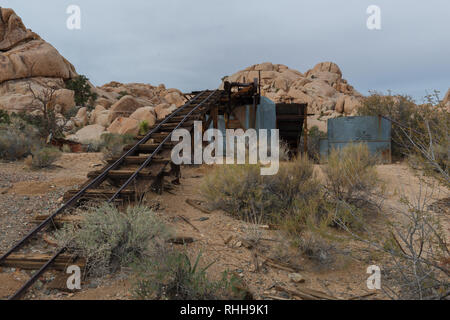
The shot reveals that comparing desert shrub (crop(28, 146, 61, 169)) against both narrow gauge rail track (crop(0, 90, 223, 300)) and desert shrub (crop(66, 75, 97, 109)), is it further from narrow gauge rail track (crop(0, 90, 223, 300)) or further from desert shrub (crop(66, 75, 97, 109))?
desert shrub (crop(66, 75, 97, 109))

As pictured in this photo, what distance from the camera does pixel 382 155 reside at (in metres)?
13.7

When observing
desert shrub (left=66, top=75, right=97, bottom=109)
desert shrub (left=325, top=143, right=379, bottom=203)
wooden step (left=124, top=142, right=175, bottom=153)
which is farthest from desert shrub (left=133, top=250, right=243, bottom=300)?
desert shrub (left=66, top=75, right=97, bottom=109)

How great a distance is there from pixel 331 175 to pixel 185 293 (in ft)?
15.2

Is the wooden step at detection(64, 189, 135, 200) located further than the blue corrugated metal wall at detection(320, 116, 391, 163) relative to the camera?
No

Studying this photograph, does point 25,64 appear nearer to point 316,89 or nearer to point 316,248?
point 316,89

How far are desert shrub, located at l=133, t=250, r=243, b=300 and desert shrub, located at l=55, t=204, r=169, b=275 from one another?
0.63m

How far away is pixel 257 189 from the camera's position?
5836 millimetres

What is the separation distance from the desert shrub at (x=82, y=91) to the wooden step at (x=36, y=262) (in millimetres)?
46536

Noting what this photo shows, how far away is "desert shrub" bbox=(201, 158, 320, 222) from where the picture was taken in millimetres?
5805

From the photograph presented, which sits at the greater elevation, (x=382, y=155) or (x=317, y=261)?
(x=382, y=155)

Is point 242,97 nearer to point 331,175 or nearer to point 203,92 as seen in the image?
point 203,92

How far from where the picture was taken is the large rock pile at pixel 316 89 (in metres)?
51.2

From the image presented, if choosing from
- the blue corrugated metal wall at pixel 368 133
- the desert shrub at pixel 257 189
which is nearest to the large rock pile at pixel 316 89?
the blue corrugated metal wall at pixel 368 133
